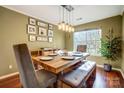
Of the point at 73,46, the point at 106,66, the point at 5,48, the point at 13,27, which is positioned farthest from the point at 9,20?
the point at 106,66

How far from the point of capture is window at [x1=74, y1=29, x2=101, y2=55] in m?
4.40

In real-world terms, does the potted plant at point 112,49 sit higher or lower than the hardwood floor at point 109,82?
higher

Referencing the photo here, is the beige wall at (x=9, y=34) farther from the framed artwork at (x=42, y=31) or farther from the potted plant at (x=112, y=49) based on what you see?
the potted plant at (x=112, y=49)

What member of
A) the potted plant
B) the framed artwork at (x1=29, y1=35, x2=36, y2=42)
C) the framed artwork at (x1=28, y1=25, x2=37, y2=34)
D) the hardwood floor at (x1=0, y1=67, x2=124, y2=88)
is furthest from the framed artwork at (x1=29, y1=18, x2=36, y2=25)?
the potted plant

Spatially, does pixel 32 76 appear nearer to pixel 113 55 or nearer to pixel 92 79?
pixel 92 79

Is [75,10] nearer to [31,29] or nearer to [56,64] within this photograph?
[31,29]

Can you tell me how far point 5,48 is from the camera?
2746 millimetres

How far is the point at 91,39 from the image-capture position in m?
4.64

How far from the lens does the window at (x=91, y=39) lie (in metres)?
4.40

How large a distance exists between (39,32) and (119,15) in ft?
11.4

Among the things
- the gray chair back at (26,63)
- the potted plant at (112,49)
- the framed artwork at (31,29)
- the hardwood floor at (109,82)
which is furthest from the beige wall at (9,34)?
the potted plant at (112,49)

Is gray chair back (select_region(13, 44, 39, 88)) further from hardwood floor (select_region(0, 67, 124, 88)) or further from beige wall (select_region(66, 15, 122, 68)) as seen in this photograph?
beige wall (select_region(66, 15, 122, 68))

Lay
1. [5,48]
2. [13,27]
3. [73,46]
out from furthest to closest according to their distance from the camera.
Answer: [73,46]
[13,27]
[5,48]

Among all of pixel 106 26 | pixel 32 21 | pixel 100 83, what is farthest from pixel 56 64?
pixel 106 26
